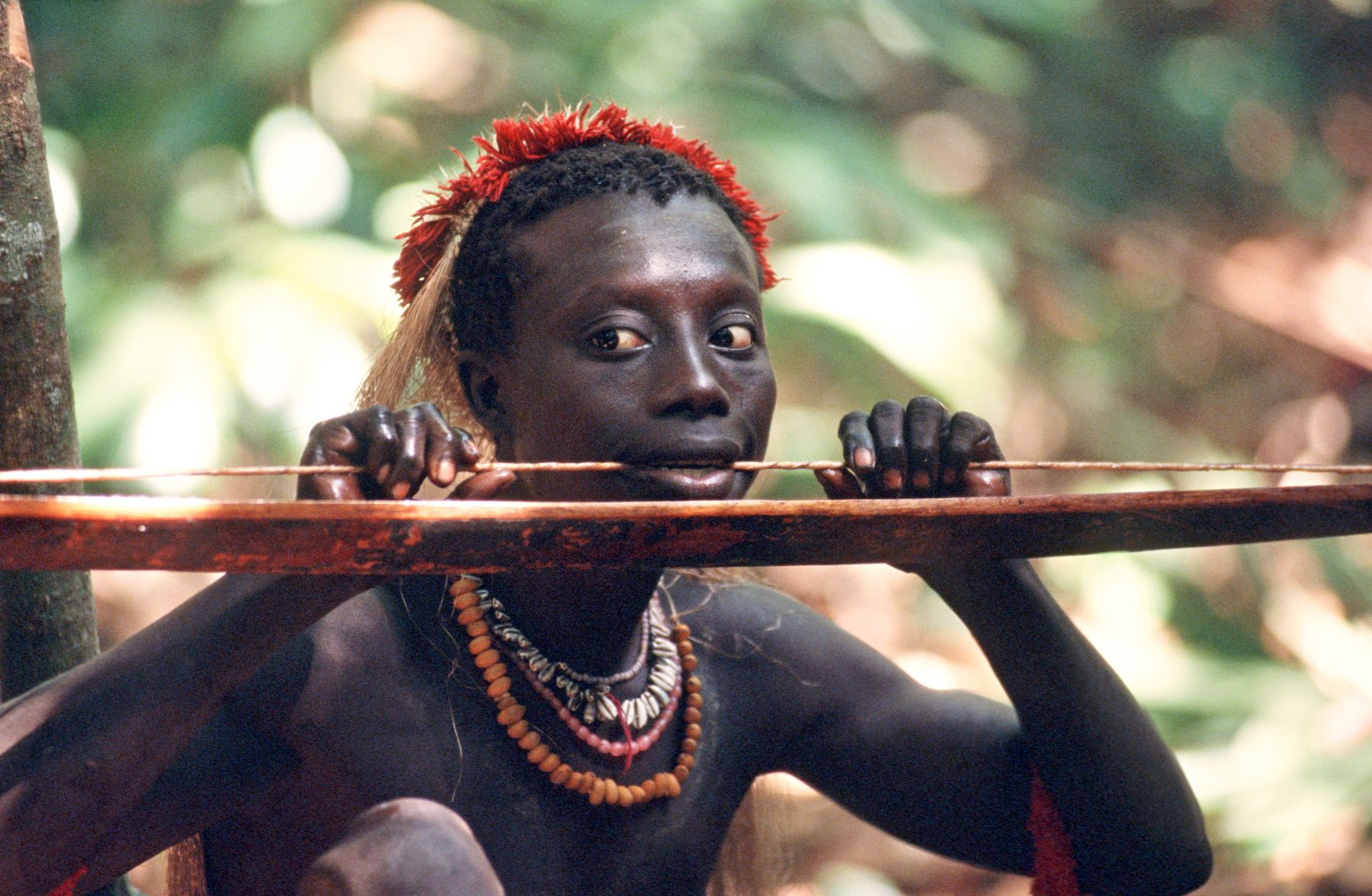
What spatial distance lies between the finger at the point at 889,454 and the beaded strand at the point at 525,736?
0.48 metres

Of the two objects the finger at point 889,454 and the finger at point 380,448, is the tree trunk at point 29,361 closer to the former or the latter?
the finger at point 380,448

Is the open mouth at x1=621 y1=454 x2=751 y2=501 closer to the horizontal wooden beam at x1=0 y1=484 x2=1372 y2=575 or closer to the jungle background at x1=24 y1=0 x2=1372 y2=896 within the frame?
the horizontal wooden beam at x1=0 y1=484 x2=1372 y2=575

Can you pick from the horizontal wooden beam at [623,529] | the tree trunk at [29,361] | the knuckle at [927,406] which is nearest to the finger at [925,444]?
the knuckle at [927,406]

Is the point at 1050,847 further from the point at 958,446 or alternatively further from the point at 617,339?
the point at 617,339

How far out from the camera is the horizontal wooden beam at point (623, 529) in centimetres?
100

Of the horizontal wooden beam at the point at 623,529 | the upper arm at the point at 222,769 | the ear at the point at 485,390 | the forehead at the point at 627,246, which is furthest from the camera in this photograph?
the ear at the point at 485,390

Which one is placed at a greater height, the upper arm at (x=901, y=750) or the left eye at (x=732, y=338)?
the left eye at (x=732, y=338)

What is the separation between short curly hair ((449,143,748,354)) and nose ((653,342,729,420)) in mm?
231

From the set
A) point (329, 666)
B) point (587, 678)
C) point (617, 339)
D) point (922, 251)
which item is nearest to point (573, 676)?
point (587, 678)

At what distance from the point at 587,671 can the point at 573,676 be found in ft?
0.10

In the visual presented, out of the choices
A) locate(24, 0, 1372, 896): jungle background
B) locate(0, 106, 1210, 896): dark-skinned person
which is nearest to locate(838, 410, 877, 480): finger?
locate(0, 106, 1210, 896): dark-skinned person

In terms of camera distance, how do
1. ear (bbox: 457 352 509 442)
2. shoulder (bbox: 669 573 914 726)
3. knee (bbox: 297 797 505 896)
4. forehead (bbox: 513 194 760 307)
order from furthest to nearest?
shoulder (bbox: 669 573 914 726)
ear (bbox: 457 352 509 442)
forehead (bbox: 513 194 760 307)
knee (bbox: 297 797 505 896)

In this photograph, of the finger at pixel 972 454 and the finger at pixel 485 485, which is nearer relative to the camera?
the finger at pixel 485 485

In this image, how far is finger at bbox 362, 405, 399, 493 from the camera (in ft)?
3.86
